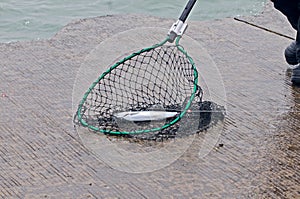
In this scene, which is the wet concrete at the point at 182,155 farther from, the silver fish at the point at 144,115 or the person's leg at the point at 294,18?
the silver fish at the point at 144,115

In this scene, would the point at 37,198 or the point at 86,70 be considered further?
the point at 86,70

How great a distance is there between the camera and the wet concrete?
3.76m

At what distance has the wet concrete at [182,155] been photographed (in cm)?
376

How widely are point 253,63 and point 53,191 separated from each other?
8.80 ft

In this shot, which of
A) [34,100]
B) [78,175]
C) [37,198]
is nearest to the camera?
[37,198]

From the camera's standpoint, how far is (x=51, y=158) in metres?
4.09

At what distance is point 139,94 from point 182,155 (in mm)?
983

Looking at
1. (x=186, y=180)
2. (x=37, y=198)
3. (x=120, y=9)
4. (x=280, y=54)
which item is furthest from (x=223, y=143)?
(x=120, y=9)

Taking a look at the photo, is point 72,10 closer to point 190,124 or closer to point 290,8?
point 290,8

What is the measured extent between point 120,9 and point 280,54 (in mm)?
5114

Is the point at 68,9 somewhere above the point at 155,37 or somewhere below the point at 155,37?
below

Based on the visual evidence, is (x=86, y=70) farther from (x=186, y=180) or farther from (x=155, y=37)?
(x=186, y=180)

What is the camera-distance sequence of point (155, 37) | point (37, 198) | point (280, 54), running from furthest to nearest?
point (155, 37) → point (280, 54) → point (37, 198)

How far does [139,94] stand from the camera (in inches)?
196
